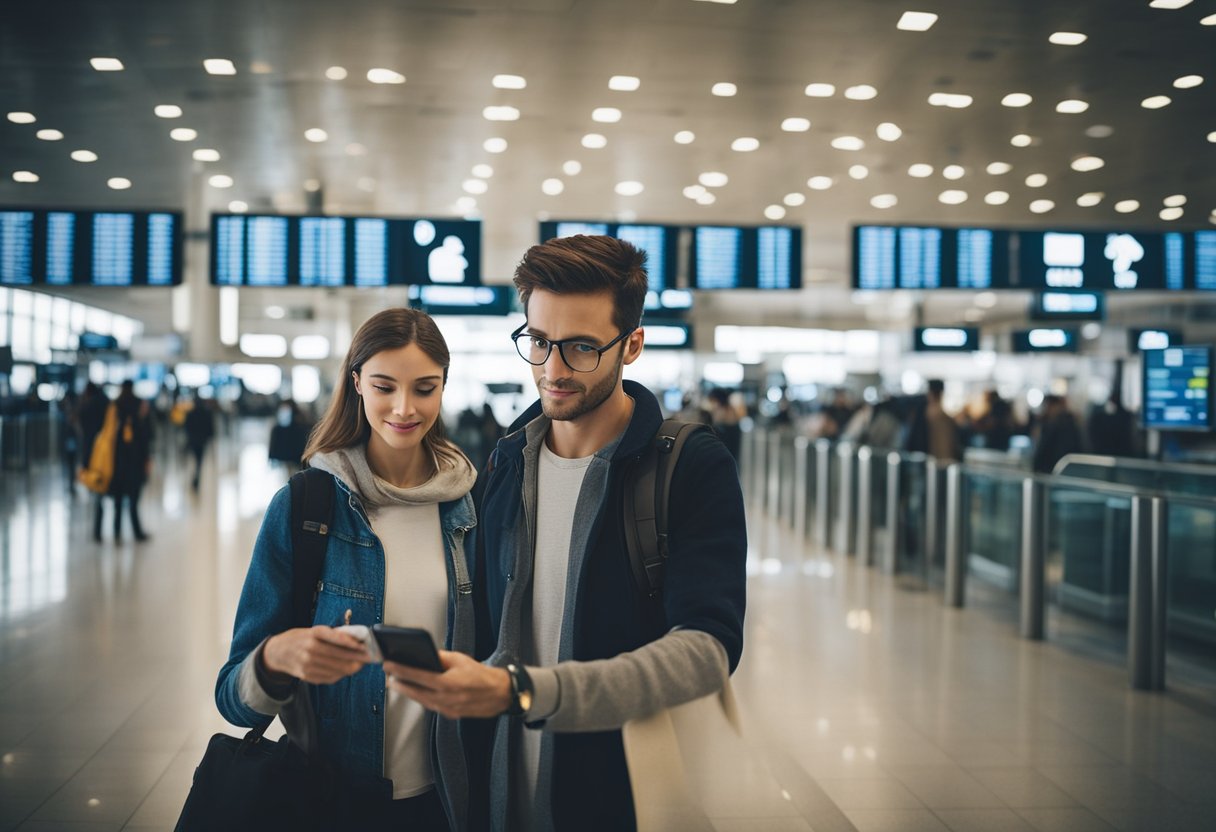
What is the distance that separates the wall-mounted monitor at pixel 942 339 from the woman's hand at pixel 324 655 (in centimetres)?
2452

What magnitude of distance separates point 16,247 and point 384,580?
9.84 metres

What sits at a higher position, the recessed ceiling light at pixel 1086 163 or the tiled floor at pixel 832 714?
the recessed ceiling light at pixel 1086 163

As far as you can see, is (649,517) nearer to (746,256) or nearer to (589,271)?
(589,271)

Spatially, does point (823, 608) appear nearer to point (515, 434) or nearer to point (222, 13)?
point (222, 13)

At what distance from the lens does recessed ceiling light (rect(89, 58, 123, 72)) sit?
8664 mm

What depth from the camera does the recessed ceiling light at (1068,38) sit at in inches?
307

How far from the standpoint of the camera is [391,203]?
15617 millimetres

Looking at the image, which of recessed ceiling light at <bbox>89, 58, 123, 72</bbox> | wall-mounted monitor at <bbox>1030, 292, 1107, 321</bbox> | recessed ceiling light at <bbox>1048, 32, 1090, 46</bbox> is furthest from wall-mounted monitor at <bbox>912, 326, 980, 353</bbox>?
recessed ceiling light at <bbox>89, 58, 123, 72</bbox>

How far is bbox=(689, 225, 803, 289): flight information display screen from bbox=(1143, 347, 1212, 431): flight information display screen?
395cm

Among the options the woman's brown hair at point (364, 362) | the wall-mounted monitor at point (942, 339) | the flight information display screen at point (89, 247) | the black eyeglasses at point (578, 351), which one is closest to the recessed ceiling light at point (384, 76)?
the flight information display screen at point (89, 247)

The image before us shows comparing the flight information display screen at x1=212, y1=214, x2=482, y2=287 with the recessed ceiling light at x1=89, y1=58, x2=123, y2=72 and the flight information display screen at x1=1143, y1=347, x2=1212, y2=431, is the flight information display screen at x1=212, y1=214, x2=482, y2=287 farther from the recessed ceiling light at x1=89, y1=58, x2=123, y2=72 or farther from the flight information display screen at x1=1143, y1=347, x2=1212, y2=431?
the flight information display screen at x1=1143, y1=347, x2=1212, y2=431

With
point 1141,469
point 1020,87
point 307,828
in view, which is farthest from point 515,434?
point 1141,469

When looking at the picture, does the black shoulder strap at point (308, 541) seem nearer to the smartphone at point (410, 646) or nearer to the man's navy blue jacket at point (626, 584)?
the man's navy blue jacket at point (626, 584)

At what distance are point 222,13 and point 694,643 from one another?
716 cm
